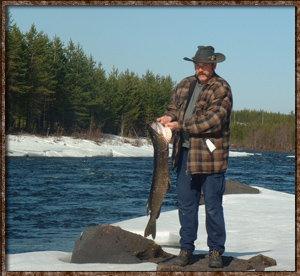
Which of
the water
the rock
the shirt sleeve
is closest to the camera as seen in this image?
the shirt sleeve

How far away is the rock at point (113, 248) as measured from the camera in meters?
4.90

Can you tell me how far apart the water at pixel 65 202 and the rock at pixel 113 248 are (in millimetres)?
883

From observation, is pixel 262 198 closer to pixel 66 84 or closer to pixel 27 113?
pixel 27 113

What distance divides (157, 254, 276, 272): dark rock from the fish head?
1.09 meters

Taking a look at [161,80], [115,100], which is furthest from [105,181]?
[161,80]

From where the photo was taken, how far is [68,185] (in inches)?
748

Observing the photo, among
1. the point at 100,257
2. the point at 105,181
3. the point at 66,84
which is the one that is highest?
the point at 66,84

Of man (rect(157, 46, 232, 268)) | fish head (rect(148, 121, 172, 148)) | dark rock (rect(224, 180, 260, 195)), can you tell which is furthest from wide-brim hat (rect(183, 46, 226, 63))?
dark rock (rect(224, 180, 260, 195))

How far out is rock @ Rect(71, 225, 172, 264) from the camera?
4.90 meters

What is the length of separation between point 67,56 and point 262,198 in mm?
45070

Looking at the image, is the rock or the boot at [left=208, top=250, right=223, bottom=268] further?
the rock

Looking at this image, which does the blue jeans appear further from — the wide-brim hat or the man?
the wide-brim hat

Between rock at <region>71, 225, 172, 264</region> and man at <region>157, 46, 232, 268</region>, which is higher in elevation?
man at <region>157, 46, 232, 268</region>

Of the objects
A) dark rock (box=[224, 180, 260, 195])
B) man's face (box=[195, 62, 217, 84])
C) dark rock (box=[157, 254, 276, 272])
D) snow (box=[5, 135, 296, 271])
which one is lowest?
dark rock (box=[224, 180, 260, 195])
